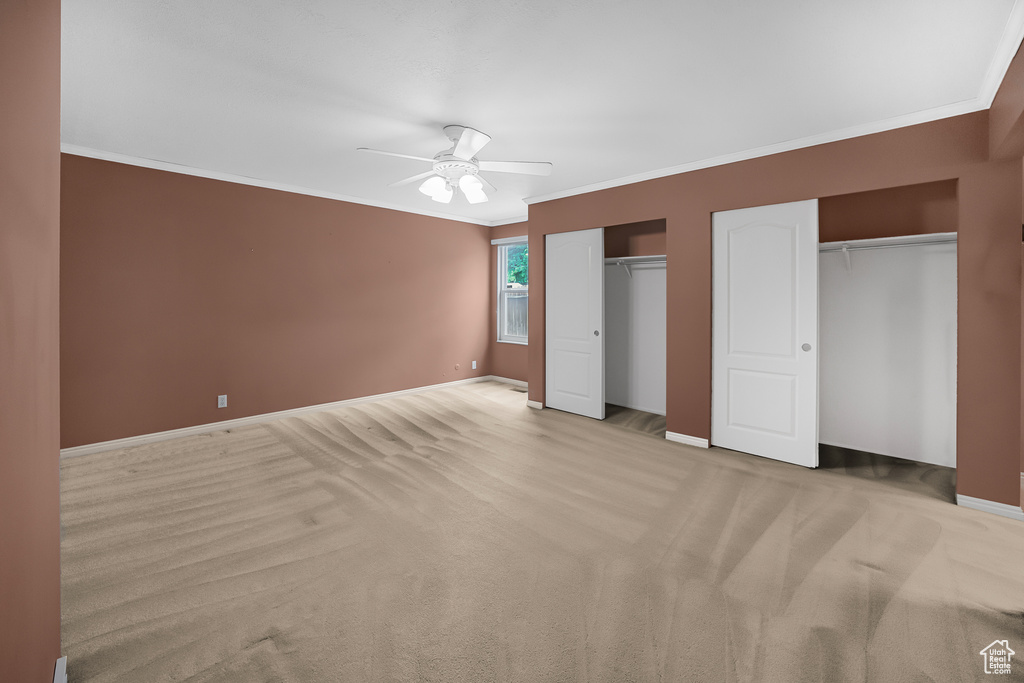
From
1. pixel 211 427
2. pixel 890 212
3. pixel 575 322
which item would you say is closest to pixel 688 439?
pixel 575 322

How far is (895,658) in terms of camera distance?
1623 millimetres

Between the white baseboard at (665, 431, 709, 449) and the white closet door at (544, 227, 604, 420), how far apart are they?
0.85 m

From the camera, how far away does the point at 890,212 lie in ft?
11.3

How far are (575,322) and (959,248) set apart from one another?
3.11 m

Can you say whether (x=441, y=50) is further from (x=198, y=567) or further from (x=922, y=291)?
(x=922, y=291)

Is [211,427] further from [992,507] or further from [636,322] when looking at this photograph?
[992,507]

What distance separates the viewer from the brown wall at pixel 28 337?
92 cm

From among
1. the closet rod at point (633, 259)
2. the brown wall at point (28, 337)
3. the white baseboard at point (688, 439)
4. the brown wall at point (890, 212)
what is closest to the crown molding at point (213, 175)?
the closet rod at point (633, 259)

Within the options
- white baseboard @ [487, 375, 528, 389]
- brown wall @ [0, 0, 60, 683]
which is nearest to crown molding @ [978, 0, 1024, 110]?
brown wall @ [0, 0, 60, 683]

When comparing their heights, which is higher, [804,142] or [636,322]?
[804,142]

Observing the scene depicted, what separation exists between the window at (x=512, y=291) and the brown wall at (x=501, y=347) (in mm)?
68

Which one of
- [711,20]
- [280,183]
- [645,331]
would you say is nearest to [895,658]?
[711,20]
